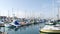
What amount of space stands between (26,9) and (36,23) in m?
0.63

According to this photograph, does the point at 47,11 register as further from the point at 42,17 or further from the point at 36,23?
the point at 36,23

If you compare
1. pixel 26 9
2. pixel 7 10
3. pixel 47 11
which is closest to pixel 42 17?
pixel 47 11

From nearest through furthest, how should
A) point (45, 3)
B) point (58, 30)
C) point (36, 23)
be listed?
point (58, 30) < point (45, 3) < point (36, 23)

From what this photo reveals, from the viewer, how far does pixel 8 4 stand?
10.5 ft

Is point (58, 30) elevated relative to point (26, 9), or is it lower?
lower

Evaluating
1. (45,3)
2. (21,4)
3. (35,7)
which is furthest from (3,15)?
(45,3)

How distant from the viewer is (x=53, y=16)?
10.8 feet

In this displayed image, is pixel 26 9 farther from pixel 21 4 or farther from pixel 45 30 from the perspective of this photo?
pixel 45 30

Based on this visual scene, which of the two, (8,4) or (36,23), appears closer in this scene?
(8,4)

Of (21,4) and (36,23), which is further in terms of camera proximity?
(36,23)

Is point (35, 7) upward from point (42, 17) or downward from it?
upward

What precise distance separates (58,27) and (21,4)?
3.47 ft

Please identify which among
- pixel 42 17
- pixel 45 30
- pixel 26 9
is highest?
pixel 26 9

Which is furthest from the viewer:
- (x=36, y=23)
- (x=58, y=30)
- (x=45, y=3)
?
(x=36, y=23)
